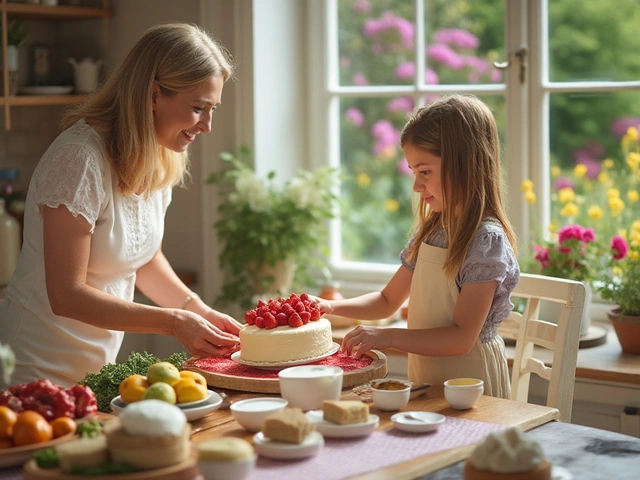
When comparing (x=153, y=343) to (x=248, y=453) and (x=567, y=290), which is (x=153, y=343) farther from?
(x=248, y=453)

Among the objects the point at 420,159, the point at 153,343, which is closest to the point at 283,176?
the point at 153,343

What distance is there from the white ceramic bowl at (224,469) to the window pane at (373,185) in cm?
236

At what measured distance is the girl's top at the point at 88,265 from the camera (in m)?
2.19

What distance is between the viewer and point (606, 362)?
8.98 ft

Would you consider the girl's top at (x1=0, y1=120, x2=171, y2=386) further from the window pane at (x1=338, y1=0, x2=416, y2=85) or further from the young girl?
the window pane at (x1=338, y1=0, x2=416, y2=85)

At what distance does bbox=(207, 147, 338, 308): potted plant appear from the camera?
11.1 ft

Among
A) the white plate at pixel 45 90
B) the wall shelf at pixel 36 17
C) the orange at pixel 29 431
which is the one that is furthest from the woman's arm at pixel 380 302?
the white plate at pixel 45 90

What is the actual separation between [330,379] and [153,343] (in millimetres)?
2064

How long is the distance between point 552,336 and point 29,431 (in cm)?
131

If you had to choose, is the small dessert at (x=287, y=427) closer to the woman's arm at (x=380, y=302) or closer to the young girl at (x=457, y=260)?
the young girl at (x=457, y=260)

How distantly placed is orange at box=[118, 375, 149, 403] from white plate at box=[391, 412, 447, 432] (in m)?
0.48

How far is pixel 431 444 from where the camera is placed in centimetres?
163

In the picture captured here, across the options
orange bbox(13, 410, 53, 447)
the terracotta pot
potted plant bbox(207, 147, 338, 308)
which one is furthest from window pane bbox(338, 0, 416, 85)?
orange bbox(13, 410, 53, 447)

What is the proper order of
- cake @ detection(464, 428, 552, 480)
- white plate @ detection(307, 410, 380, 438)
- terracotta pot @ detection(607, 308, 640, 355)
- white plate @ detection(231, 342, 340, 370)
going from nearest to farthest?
cake @ detection(464, 428, 552, 480) < white plate @ detection(307, 410, 380, 438) < white plate @ detection(231, 342, 340, 370) < terracotta pot @ detection(607, 308, 640, 355)
